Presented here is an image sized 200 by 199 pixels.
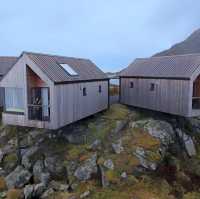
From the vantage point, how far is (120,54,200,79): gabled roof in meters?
15.3

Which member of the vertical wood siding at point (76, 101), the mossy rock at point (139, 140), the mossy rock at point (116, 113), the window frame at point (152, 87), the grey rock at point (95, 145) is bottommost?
the grey rock at point (95, 145)

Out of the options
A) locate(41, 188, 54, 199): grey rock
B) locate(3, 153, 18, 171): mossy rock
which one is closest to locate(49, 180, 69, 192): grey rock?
locate(41, 188, 54, 199): grey rock

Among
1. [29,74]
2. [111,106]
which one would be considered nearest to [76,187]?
[29,74]

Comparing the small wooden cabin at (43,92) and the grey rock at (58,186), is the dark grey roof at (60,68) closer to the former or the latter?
the small wooden cabin at (43,92)

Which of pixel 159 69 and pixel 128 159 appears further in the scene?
pixel 159 69

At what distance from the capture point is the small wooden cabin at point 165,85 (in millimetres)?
14969

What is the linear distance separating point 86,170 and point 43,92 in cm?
571

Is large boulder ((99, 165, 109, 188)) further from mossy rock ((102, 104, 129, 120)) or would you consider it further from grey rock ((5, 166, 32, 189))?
mossy rock ((102, 104, 129, 120))

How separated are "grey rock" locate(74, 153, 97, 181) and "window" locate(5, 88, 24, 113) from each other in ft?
17.9

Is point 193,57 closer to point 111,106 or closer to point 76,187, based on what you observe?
point 111,106

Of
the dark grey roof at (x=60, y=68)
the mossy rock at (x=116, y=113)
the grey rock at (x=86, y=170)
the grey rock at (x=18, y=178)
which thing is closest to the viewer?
the grey rock at (x=86, y=170)

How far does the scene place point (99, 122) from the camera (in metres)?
16.9

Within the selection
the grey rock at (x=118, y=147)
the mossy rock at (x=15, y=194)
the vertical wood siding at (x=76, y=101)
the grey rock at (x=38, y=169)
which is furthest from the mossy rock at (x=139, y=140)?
the mossy rock at (x=15, y=194)

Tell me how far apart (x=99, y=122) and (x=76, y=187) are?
6256 mm
